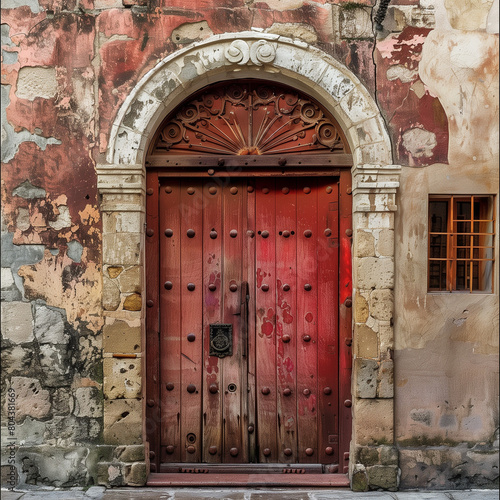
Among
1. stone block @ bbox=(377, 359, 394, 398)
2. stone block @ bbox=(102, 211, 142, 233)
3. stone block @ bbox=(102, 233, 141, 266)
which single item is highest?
stone block @ bbox=(102, 211, 142, 233)

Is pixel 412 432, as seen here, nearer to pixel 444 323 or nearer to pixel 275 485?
pixel 444 323

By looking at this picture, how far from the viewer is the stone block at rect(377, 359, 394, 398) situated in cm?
365

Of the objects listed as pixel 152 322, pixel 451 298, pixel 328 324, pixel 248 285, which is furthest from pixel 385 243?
pixel 152 322

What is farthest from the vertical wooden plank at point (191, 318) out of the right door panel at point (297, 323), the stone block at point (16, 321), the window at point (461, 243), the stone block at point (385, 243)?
the window at point (461, 243)

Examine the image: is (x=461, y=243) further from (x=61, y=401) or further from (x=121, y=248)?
(x=61, y=401)

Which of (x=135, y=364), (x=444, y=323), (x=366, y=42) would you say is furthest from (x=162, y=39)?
(x=444, y=323)

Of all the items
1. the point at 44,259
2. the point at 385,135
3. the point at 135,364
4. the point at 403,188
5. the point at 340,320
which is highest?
the point at 385,135

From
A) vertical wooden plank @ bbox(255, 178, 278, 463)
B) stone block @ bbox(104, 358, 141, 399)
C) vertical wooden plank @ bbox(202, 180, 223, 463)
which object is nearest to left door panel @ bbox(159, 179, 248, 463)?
vertical wooden plank @ bbox(202, 180, 223, 463)

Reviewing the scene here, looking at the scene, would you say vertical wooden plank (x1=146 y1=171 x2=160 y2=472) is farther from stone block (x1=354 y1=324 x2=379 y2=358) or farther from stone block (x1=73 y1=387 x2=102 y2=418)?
stone block (x1=354 y1=324 x2=379 y2=358)

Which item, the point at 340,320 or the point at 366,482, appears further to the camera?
the point at 340,320

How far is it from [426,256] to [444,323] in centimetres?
48

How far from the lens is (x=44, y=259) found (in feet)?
12.2

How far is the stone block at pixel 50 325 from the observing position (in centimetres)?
371

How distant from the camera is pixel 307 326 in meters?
3.90
